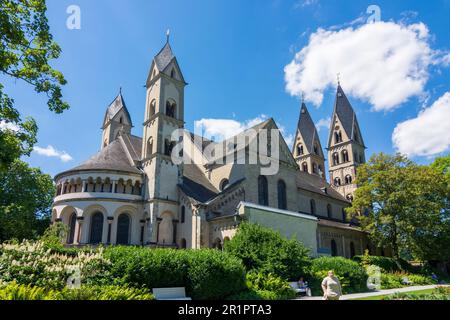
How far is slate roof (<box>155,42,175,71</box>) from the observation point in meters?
35.6

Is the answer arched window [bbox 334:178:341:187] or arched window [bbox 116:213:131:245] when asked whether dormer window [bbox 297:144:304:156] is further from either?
arched window [bbox 116:213:131:245]

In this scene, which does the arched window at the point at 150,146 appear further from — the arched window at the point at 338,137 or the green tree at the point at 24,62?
the arched window at the point at 338,137

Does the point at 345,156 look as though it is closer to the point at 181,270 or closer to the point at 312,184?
the point at 312,184

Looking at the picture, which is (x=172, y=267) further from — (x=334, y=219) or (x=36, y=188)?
(x=334, y=219)

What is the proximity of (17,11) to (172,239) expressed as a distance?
72.3 ft

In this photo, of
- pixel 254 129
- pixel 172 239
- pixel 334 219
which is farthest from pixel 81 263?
pixel 334 219

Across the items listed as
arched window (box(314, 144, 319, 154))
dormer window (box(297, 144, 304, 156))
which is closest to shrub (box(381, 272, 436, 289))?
A: dormer window (box(297, 144, 304, 156))

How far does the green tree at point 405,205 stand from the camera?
33.9 meters

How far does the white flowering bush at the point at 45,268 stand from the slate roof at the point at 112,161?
17.2 metres

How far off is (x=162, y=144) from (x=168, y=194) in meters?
5.05

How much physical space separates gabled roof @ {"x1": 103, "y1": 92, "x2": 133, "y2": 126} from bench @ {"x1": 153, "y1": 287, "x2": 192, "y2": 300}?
1466 inches

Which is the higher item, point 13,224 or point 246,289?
point 13,224

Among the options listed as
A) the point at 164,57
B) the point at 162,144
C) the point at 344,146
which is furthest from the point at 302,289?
the point at 344,146

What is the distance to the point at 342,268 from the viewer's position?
67.9 ft
